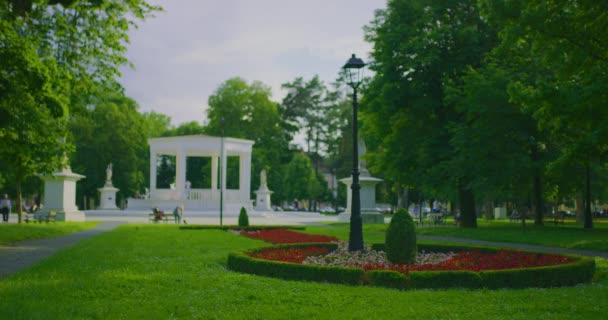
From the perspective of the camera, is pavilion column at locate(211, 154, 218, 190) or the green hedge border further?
pavilion column at locate(211, 154, 218, 190)

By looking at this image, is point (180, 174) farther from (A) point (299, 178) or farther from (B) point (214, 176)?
(A) point (299, 178)

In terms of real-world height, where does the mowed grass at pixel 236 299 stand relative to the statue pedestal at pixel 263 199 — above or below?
below

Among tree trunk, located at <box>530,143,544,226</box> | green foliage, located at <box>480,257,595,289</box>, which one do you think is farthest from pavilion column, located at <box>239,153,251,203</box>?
green foliage, located at <box>480,257,595,289</box>

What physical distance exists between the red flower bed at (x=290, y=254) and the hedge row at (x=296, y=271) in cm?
108

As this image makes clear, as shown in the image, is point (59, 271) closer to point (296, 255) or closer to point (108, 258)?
point (108, 258)

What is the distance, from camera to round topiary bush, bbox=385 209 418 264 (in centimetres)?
1204

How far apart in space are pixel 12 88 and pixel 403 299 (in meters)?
12.8

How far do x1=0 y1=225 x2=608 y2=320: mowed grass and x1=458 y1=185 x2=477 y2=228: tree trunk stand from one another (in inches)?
740

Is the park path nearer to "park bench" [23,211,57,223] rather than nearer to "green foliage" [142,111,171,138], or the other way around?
"park bench" [23,211,57,223]

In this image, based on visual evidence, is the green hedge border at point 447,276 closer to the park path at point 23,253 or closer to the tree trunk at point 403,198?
the park path at point 23,253

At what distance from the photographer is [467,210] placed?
100ft

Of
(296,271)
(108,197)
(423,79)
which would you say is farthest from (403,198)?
Answer: (296,271)

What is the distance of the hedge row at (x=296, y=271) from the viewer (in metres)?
9.87

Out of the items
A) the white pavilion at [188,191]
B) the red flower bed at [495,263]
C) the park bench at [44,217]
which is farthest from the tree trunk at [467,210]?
the white pavilion at [188,191]
